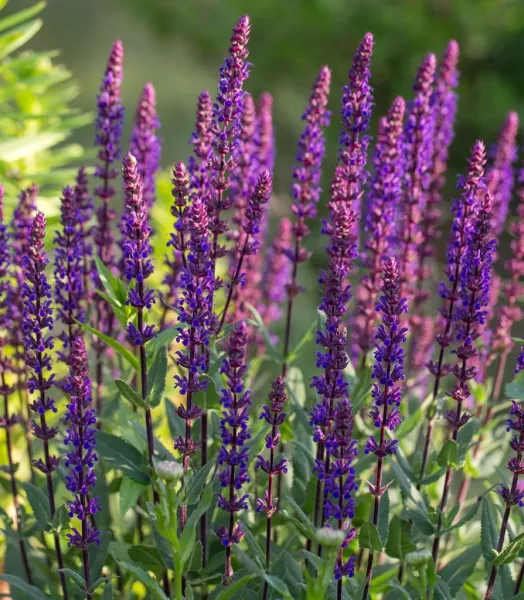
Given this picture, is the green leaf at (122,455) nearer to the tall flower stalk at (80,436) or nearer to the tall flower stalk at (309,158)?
the tall flower stalk at (80,436)

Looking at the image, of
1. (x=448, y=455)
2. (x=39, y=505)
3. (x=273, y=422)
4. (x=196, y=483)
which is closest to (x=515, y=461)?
(x=448, y=455)

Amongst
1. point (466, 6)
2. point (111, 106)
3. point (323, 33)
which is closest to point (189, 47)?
point (323, 33)

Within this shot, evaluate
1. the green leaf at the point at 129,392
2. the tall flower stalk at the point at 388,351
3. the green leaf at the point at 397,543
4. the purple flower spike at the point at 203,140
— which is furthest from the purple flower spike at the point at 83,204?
the green leaf at the point at 397,543

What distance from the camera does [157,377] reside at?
4.52 ft

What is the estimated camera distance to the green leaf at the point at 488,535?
134 cm

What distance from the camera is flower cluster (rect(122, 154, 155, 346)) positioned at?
3.78 ft

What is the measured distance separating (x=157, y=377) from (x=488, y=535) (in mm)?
646

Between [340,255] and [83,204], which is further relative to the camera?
[83,204]

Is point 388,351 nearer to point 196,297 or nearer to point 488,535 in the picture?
point 196,297

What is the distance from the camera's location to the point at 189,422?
51.0 inches

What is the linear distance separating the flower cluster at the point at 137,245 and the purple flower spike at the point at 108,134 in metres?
0.45

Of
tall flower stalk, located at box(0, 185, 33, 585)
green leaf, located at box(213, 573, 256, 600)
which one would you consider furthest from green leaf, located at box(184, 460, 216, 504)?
tall flower stalk, located at box(0, 185, 33, 585)

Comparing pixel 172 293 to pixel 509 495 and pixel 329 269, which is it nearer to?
pixel 329 269

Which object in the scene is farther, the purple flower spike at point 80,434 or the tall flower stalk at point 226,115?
the tall flower stalk at point 226,115
